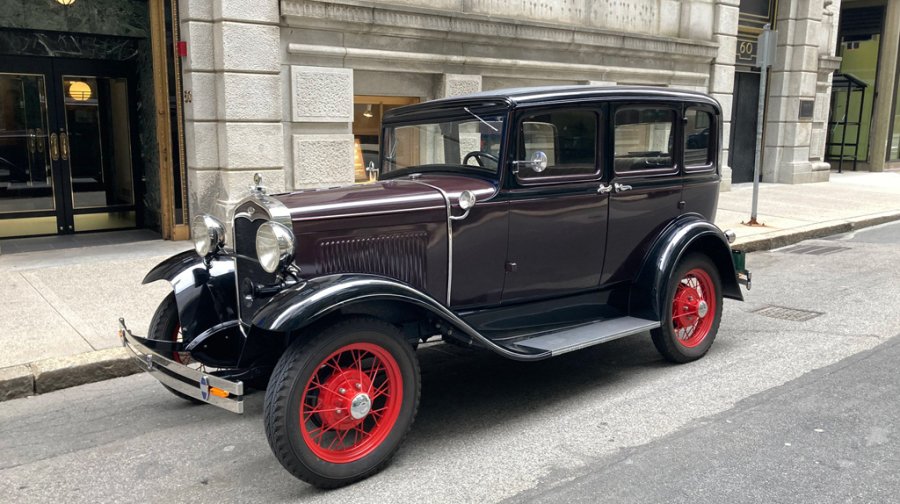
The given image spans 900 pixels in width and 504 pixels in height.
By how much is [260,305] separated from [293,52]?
6.22m

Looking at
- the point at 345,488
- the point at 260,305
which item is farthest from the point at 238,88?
the point at 345,488

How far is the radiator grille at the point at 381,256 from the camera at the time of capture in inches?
151

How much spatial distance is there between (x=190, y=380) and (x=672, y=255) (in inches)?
121

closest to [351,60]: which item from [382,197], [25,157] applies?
[25,157]

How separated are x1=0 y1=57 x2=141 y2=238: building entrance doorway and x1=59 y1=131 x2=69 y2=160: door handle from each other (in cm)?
1

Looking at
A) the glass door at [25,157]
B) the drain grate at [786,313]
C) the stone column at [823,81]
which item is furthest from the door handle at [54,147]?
the stone column at [823,81]

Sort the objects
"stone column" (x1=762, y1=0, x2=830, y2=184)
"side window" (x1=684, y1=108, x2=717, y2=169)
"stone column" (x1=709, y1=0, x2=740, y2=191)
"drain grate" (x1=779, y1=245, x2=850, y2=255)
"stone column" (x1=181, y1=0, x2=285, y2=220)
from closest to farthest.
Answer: "side window" (x1=684, y1=108, x2=717, y2=169) → "stone column" (x1=181, y1=0, x2=285, y2=220) → "drain grate" (x1=779, y1=245, x2=850, y2=255) → "stone column" (x1=709, y1=0, x2=740, y2=191) → "stone column" (x1=762, y1=0, x2=830, y2=184)

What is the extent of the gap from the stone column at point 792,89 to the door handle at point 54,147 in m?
14.5

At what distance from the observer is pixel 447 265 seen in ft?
13.9

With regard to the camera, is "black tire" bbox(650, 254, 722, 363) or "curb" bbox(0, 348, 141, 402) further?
"black tire" bbox(650, 254, 722, 363)

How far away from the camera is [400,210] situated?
4.01 metres

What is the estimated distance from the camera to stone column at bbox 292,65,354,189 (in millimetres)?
9461

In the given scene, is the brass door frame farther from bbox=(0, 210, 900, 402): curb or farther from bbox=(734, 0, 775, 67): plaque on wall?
bbox=(734, 0, 775, 67): plaque on wall

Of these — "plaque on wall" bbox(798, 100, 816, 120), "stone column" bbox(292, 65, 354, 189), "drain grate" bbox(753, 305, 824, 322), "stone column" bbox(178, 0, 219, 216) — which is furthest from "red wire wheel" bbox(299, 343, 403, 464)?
"plaque on wall" bbox(798, 100, 816, 120)
